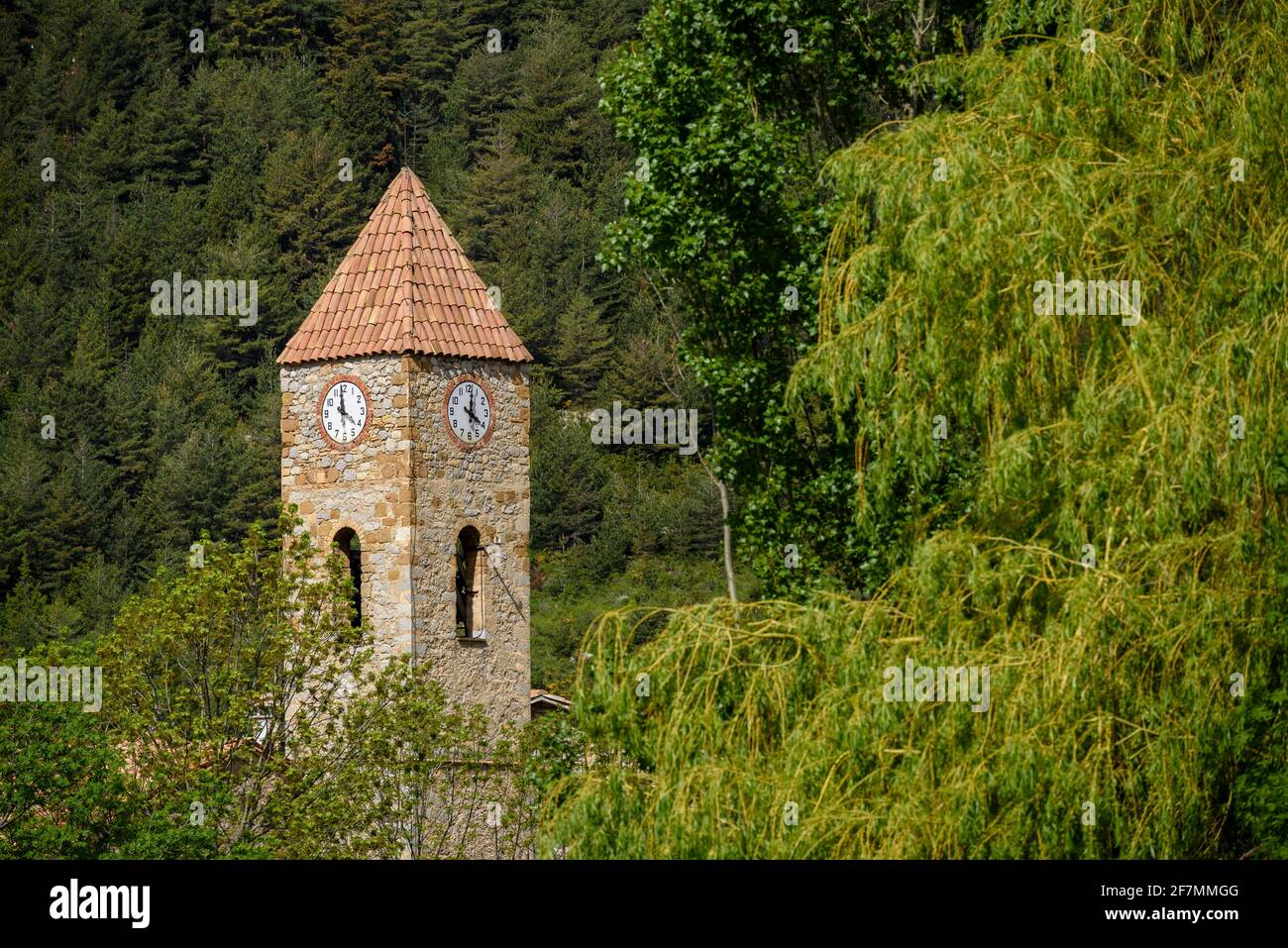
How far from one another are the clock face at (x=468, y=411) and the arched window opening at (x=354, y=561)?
5.67ft

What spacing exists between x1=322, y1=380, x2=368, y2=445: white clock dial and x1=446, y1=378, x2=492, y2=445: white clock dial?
3.37ft

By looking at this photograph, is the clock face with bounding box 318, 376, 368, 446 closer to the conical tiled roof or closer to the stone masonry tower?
the stone masonry tower

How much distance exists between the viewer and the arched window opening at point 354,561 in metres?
24.5

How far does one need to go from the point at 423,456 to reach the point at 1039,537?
11362 mm

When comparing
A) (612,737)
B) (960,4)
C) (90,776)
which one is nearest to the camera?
(612,737)

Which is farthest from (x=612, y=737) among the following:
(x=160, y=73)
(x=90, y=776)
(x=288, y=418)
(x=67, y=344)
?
(x=160, y=73)

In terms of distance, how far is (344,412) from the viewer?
2495 cm

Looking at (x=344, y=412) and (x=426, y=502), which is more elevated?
(x=344, y=412)

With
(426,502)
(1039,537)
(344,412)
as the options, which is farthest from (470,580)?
(1039,537)

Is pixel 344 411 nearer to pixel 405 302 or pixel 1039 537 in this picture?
pixel 405 302

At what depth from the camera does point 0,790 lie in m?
22.2
